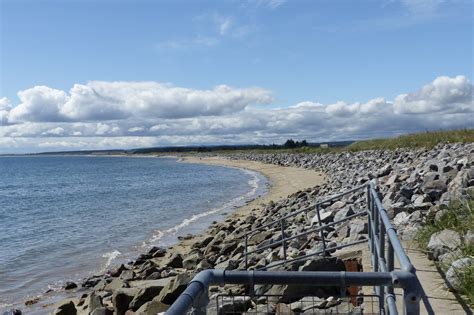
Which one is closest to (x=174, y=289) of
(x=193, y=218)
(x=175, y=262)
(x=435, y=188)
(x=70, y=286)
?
(x=175, y=262)

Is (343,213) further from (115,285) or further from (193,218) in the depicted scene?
(193,218)

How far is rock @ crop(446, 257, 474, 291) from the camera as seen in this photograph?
5.17m

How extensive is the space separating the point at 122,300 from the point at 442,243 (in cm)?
571

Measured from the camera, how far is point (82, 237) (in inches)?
824

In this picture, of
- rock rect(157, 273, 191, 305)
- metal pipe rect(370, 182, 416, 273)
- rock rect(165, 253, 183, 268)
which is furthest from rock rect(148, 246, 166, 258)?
metal pipe rect(370, 182, 416, 273)

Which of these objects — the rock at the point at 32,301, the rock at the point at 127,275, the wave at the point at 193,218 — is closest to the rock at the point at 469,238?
the rock at the point at 127,275

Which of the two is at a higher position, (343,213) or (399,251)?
(399,251)

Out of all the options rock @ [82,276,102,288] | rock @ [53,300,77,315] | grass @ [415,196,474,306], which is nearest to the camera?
grass @ [415,196,474,306]

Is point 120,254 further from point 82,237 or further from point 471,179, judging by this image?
point 471,179

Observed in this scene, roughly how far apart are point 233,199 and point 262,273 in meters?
29.9

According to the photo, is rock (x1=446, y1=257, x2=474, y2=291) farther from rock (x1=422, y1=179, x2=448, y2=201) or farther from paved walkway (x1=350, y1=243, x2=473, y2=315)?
rock (x1=422, y1=179, x2=448, y2=201)

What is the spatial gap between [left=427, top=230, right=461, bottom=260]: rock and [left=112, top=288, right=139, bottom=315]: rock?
17.3ft

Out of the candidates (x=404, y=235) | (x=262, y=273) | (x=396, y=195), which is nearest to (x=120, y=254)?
(x=396, y=195)

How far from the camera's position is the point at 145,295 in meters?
9.14
